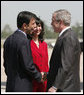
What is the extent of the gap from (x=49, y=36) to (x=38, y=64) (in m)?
59.7

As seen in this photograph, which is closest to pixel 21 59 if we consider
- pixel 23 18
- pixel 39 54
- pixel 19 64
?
pixel 19 64

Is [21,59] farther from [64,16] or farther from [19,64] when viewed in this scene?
[64,16]

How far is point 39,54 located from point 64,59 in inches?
34.0

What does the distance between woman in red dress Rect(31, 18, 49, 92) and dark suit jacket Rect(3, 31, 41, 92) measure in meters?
0.28

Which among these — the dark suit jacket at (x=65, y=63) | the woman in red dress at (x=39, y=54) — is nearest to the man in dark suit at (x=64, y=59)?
the dark suit jacket at (x=65, y=63)

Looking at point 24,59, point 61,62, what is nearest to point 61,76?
point 61,62

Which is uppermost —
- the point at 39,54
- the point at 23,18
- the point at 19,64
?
the point at 23,18

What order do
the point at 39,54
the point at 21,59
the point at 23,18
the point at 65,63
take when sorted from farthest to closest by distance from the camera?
1. the point at 39,54
2. the point at 23,18
3. the point at 21,59
4. the point at 65,63

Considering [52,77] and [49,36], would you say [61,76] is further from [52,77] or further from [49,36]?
[49,36]

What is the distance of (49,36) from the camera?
213ft

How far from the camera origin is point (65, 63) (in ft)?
14.6

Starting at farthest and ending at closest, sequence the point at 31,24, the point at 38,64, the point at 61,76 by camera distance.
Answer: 1. the point at 38,64
2. the point at 31,24
3. the point at 61,76

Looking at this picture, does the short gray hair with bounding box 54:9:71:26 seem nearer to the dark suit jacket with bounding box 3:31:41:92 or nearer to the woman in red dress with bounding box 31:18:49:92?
the dark suit jacket with bounding box 3:31:41:92

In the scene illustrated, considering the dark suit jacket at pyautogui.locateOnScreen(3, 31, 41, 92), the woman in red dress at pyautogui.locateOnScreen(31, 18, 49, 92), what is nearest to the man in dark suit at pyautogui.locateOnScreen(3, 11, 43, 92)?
the dark suit jacket at pyautogui.locateOnScreen(3, 31, 41, 92)
